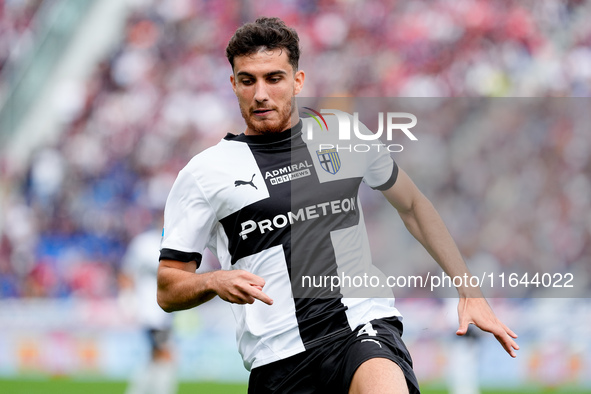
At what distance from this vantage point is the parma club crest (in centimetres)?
402

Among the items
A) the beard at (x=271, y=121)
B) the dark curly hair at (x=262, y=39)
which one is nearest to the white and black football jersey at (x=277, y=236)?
the beard at (x=271, y=121)

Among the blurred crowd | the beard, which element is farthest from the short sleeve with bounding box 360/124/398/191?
the blurred crowd

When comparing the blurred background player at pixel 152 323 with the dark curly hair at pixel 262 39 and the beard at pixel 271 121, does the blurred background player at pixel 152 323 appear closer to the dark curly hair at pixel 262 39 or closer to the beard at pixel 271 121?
the beard at pixel 271 121

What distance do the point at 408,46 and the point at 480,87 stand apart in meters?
1.48

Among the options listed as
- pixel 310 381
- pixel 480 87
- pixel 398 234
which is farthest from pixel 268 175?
pixel 480 87

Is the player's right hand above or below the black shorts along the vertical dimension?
above

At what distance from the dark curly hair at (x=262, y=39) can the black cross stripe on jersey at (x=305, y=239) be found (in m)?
0.51

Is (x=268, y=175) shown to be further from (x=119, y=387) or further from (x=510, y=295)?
(x=119, y=387)

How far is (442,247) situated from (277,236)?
0.79 m

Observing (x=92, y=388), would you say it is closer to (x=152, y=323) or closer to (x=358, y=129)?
(x=152, y=323)

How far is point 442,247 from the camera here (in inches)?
155

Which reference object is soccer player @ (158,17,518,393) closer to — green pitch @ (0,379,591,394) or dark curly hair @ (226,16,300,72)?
dark curly hair @ (226,16,300,72)

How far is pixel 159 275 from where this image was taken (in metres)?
3.81

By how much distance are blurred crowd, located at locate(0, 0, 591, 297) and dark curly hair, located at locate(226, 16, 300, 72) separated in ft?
18.6
